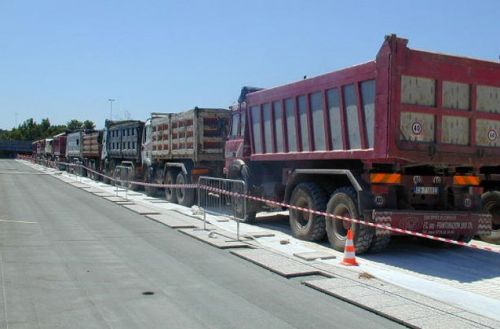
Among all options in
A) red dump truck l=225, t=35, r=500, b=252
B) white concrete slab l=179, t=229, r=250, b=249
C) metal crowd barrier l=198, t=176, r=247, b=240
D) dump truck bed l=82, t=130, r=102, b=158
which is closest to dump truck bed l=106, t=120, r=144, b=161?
dump truck bed l=82, t=130, r=102, b=158

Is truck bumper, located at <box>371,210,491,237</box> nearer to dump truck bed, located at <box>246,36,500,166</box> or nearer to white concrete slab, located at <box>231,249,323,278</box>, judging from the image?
dump truck bed, located at <box>246,36,500,166</box>

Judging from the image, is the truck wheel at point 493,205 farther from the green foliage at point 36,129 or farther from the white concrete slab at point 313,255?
the green foliage at point 36,129

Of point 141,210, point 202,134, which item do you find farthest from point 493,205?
Answer: point 141,210

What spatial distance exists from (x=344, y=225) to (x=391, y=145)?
74.8 inches

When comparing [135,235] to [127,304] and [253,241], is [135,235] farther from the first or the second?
[127,304]

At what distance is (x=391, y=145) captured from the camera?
851 cm

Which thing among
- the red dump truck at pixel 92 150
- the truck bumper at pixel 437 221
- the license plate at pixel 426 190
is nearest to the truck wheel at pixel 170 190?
the license plate at pixel 426 190

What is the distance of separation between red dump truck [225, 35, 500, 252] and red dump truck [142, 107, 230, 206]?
272 inches

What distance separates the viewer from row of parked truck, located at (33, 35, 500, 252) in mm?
8664

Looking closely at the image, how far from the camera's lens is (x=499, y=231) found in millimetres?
10984

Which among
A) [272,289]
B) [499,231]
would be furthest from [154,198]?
[272,289]

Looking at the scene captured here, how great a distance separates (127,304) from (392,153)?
15.0 ft

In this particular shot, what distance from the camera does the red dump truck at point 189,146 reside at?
57.1 feet

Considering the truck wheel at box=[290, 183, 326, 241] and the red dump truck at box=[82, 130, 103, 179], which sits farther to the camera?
the red dump truck at box=[82, 130, 103, 179]
